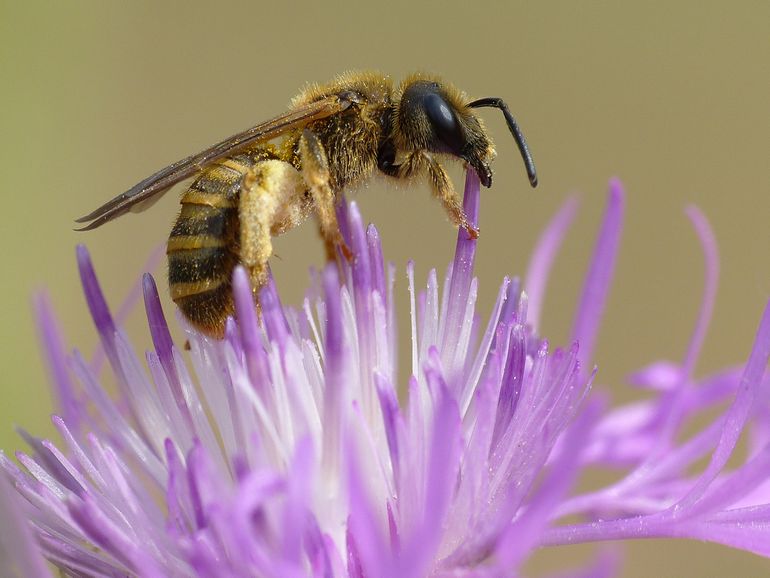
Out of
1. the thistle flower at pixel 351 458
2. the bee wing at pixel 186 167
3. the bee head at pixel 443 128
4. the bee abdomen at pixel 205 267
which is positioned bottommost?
the thistle flower at pixel 351 458

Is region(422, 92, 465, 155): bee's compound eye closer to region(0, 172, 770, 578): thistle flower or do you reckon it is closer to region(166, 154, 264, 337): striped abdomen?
region(0, 172, 770, 578): thistle flower

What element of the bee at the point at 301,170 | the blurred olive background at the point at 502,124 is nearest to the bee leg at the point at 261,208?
the bee at the point at 301,170

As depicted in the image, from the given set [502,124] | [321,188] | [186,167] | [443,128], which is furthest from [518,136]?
[502,124]

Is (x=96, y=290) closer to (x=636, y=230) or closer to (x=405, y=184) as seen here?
(x=405, y=184)

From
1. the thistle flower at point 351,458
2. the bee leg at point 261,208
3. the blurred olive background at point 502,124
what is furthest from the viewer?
the blurred olive background at point 502,124

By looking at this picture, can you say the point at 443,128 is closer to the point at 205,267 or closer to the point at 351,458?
the point at 205,267

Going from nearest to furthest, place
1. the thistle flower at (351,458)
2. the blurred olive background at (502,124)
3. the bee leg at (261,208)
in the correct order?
the thistle flower at (351,458)
the bee leg at (261,208)
the blurred olive background at (502,124)

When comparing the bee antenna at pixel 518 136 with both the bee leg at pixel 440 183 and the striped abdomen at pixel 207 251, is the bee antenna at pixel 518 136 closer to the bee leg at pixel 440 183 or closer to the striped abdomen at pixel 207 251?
the bee leg at pixel 440 183
